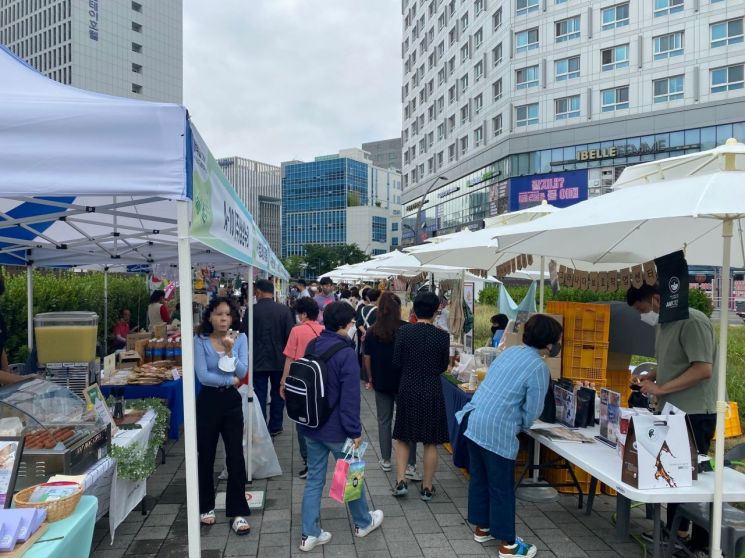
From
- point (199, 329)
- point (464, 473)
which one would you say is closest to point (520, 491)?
point (464, 473)

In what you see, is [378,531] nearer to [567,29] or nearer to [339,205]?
[567,29]

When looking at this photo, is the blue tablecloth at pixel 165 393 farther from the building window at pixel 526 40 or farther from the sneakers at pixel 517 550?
the building window at pixel 526 40

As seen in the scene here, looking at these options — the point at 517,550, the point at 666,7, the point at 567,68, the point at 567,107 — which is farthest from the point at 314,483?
the point at 567,68

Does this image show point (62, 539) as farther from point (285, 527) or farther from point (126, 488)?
point (285, 527)

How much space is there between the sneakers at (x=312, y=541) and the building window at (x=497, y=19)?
44.0 metres

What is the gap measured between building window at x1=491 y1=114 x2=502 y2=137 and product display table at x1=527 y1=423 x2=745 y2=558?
40.8m

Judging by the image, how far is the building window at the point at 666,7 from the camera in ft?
108

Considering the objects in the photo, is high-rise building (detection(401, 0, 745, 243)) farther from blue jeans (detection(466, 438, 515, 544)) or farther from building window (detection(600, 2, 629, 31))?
blue jeans (detection(466, 438, 515, 544))

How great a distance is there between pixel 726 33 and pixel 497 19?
53.1 ft


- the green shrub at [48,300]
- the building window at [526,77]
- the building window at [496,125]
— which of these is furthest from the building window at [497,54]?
the green shrub at [48,300]

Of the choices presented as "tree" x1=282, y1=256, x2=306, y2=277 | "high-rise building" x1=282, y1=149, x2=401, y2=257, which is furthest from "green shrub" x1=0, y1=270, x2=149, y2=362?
"high-rise building" x1=282, y1=149, x2=401, y2=257

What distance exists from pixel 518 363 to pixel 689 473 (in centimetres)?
112

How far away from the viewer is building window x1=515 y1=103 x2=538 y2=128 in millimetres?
39344

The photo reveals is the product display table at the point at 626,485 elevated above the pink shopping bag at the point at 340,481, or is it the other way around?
the product display table at the point at 626,485
